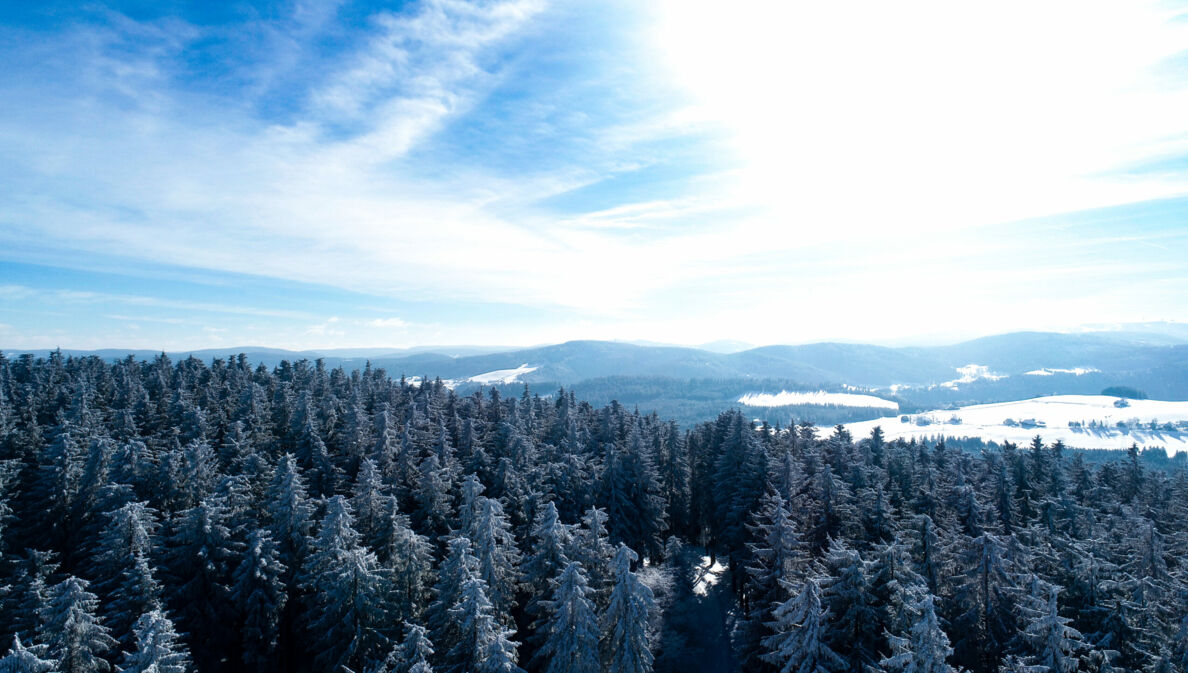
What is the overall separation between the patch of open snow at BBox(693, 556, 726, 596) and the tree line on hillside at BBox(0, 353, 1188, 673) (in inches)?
147

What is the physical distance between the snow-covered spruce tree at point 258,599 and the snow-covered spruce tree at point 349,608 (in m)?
3.56

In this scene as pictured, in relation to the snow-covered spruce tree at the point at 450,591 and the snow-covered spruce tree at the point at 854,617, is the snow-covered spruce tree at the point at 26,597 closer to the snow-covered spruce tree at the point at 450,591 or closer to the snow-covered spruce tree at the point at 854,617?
the snow-covered spruce tree at the point at 450,591

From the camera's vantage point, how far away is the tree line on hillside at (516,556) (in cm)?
2449

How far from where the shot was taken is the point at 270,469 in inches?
1813

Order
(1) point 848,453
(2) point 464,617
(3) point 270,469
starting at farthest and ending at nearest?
(1) point 848,453 → (3) point 270,469 → (2) point 464,617

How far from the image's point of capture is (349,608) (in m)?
29.1

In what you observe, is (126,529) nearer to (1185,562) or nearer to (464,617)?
(464,617)

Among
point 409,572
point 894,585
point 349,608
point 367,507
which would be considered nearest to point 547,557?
point 409,572

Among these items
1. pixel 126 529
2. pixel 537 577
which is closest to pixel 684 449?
pixel 537 577

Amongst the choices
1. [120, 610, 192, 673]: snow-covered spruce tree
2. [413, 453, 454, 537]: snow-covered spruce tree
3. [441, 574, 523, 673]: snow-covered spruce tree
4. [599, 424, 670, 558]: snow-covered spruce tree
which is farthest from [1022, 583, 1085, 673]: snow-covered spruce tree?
[413, 453, 454, 537]: snow-covered spruce tree

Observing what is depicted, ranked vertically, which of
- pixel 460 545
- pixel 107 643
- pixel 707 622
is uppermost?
pixel 460 545

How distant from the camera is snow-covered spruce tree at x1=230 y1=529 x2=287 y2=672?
31703 mm

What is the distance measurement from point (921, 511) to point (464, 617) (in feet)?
121

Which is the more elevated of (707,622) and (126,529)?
(126,529)
